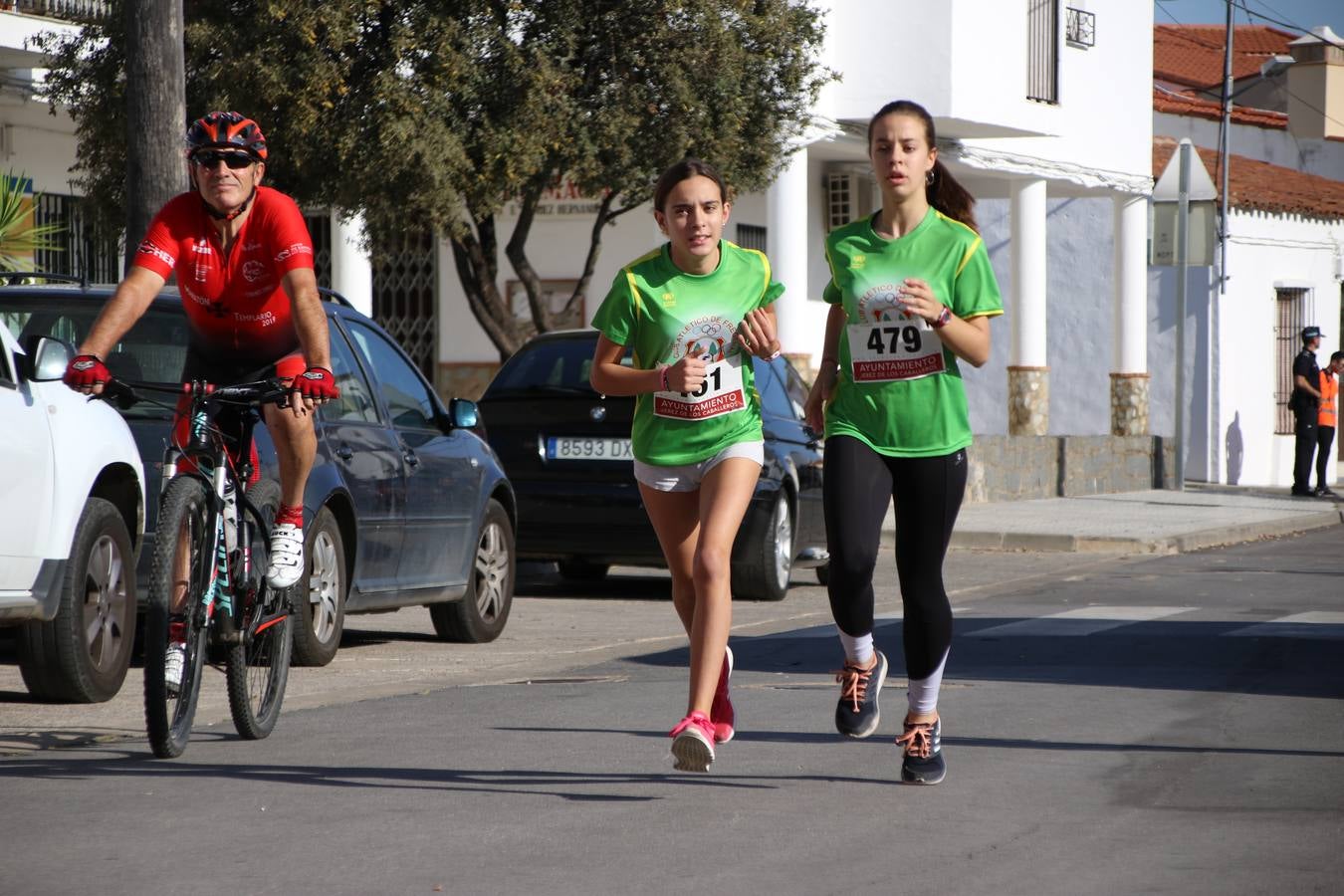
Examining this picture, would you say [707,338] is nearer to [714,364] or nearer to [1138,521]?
[714,364]

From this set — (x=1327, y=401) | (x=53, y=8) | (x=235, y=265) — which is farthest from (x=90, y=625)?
(x=1327, y=401)

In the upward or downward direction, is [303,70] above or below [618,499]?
above

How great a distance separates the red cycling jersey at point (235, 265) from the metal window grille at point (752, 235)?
19244 mm

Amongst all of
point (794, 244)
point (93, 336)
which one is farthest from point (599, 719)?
point (794, 244)

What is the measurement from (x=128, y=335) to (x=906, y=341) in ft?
13.9

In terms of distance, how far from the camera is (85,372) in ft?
20.7

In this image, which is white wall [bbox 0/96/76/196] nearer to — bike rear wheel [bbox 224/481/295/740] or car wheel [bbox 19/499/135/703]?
car wheel [bbox 19/499/135/703]

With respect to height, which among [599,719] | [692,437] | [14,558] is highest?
[692,437]

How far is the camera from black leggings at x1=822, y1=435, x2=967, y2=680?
5914 millimetres

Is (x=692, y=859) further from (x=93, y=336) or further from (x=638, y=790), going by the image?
(x=93, y=336)

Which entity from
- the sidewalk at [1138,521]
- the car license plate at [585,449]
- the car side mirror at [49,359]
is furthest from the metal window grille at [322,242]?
the car side mirror at [49,359]

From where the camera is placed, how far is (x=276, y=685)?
22.7ft

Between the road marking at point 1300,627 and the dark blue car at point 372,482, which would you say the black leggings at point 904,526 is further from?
the road marking at point 1300,627

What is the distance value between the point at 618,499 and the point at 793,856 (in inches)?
310
